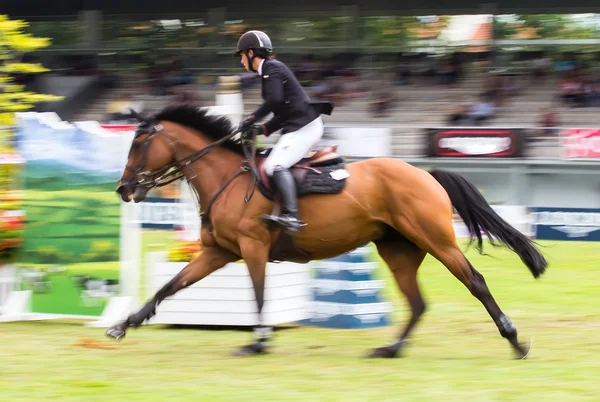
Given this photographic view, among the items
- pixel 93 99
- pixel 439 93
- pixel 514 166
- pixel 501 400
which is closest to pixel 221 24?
pixel 93 99

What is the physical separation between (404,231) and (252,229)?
46.7 inches

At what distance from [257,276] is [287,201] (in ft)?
2.14

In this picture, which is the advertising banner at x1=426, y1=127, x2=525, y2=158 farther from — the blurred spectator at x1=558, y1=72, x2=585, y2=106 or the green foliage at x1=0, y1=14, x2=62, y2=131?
the green foliage at x1=0, y1=14, x2=62, y2=131

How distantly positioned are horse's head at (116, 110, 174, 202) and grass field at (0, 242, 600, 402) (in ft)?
4.25

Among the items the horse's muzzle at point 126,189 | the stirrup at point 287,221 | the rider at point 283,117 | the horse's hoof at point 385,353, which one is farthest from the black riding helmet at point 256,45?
the horse's hoof at point 385,353

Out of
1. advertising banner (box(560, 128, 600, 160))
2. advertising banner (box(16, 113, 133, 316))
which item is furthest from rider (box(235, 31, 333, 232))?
advertising banner (box(560, 128, 600, 160))

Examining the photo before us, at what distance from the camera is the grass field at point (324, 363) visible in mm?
5695

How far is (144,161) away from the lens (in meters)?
7.45

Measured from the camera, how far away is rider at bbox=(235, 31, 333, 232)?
7.09 m

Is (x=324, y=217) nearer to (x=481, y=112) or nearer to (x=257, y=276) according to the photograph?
(x=257, y=276)

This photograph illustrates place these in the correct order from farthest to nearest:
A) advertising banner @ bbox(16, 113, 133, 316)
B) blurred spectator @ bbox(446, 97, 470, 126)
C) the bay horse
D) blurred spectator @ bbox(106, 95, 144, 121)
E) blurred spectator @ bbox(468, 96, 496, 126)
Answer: blurred spectator @ bbox(106, 95, 144, 121) → blurred spectator @ bbox(446, 97, 470, 126) → blurred spectator @ bbox(468, 96, 496, 126) → advertising banner @ bbox(16, 113, 133, 316) → the bay horse

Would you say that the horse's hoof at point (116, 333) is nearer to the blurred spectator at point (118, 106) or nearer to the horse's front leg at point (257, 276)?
the horse's front leg at point (257, 276)

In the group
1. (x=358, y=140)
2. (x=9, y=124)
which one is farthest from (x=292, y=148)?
(x=358, y=140)

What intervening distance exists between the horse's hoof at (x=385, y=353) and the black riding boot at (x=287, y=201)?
113 cm
